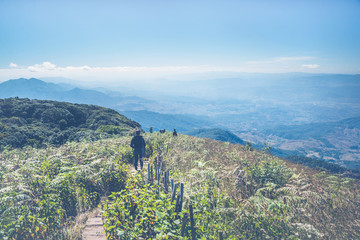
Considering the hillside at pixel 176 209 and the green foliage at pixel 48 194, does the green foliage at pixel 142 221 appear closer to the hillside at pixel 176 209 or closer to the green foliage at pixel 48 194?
the hillside at pixel 176 209

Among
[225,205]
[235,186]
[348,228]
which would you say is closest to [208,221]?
[225,205]

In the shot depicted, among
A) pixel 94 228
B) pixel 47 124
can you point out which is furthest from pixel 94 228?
pixel 47 124

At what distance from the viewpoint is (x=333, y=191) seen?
6.27 meters

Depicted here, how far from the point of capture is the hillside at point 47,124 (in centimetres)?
1933

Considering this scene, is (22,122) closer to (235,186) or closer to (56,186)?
(56,186)

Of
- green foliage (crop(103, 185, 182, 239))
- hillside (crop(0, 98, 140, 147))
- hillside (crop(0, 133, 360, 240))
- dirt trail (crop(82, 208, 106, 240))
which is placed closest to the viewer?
green foliage (crop(103, 185, 182, 239))

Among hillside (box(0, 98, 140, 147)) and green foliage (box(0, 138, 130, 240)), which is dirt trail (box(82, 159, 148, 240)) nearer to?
green foliage (box(0, 138, 130, 240))

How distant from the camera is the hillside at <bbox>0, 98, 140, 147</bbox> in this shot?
1933cm

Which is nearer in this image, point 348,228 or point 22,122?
point 348,228

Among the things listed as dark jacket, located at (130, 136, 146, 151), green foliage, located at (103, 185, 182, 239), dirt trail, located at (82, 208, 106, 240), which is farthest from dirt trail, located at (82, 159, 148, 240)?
dark jacket, located at (130, 136, 146, 151)

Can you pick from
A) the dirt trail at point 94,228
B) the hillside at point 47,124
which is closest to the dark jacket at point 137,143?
the dirt trail at point 94,228

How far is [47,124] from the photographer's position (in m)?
25.4

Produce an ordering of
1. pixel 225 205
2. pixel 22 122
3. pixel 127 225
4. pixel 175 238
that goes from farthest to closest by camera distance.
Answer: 1. pixel 22 122
2. pixel 225 205
3. pixel 127 225
4. pixel 175 238

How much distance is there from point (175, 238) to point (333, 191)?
626 cm
